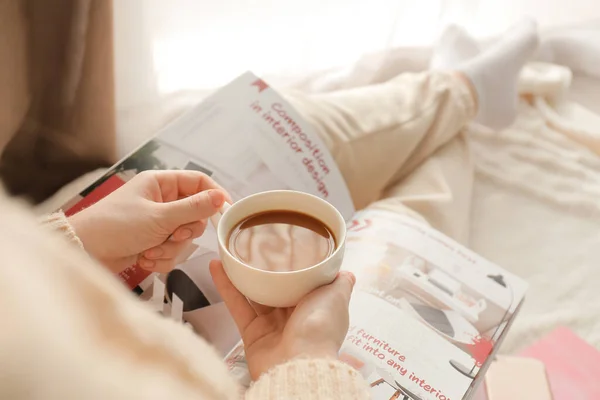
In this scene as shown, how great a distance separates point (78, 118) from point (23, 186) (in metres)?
0.11

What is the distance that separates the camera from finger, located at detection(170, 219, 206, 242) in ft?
1.93

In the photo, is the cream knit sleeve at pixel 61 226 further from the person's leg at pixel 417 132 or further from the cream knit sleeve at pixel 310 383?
the person's leg at pixel 417 132

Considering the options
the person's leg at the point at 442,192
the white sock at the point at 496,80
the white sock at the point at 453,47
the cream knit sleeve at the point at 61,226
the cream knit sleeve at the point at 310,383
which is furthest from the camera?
Answer: the white sock at the point at 453,47

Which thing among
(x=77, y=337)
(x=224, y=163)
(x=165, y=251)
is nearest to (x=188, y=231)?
(x=165, y=251)

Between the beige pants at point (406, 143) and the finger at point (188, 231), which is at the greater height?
the finger at point (188, 231)

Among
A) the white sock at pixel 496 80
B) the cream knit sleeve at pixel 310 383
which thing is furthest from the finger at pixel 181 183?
the white sock at pixel 496 80

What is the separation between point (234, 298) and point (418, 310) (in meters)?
0.22

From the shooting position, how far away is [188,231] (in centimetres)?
59

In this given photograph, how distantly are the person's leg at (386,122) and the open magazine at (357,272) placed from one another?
0.08m

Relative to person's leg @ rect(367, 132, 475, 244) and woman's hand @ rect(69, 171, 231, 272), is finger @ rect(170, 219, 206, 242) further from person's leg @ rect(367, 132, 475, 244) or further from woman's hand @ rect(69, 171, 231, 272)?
person's leg @ rect(367, 132, 475, 244)

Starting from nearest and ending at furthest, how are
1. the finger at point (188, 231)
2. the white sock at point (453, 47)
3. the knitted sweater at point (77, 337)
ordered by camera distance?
1. the knitted sweater at point (77, 337)
2. the finger at point (188, 231)
3. the white sock at point (453, 47)

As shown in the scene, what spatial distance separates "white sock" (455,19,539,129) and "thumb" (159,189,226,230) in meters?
0.63

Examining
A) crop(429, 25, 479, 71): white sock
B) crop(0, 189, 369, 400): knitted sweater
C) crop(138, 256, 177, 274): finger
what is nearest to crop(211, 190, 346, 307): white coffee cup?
crop(138, 256, 177, 274): finger

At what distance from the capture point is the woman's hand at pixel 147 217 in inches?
21.6
